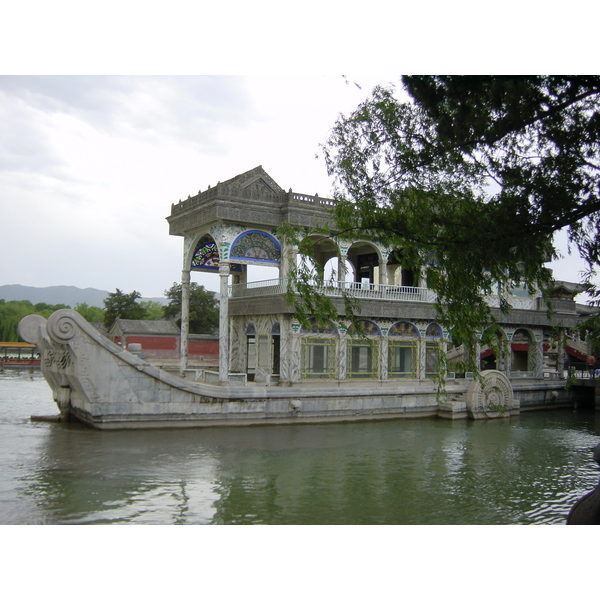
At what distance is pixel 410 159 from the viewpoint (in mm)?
7211

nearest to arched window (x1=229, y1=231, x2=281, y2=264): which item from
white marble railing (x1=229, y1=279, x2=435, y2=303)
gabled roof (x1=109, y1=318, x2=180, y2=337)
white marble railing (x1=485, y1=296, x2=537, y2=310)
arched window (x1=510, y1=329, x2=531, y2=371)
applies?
white marble railing (x1=229, y1=279, x2=435, y2=303)

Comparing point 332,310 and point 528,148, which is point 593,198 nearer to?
point 528,148

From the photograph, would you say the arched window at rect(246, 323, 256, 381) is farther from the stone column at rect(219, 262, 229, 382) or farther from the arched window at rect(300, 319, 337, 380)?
the stone column at rect(219, 262, 229, 382)

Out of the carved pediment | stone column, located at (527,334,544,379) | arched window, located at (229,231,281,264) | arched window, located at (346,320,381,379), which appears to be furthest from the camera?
stone column, located at (527,334,544,379)

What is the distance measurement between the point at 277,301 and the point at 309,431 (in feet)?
12.2

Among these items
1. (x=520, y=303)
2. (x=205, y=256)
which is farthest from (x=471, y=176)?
(x=520, y=303)

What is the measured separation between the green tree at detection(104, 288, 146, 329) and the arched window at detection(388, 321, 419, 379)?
22295mm

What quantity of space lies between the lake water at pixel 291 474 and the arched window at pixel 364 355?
2585mm

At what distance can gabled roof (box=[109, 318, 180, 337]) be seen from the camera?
88.0 feet

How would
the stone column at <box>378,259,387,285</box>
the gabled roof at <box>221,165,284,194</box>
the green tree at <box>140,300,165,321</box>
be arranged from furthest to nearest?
the green tree at <box>140,300,165,321</box> < the stone column at <box>378,259,387,285</box> < the gabled roof at <box>221,165,284,194</box>

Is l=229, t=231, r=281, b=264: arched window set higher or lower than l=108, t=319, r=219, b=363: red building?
higher

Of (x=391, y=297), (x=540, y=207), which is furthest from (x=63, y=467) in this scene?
(x=391, y=297)

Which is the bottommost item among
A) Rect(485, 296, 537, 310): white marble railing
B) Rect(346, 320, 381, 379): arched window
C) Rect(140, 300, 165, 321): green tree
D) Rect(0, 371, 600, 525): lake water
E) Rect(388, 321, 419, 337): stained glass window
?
Rect(0, 371, 600, 525): lake water

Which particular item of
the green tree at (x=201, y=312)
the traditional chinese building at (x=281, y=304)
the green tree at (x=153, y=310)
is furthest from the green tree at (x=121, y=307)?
the traditional chinese building at (x=281, y=304)
